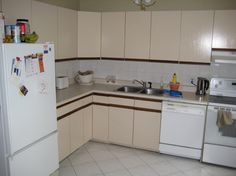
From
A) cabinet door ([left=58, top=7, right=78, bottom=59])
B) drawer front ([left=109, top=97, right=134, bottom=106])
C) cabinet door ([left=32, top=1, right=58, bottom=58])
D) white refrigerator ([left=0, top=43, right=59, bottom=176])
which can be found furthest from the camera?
drawer front ([left=109, top=97, right=134, bottom=106])

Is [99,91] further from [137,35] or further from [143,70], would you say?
[137,35]

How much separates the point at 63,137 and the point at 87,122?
2.18 feet

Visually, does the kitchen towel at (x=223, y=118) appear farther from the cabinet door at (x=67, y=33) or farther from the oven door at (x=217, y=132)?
the cabinet door at (x=67, y=33)

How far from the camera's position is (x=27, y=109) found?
2098mm

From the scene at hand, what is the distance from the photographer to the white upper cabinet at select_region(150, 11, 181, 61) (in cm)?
341

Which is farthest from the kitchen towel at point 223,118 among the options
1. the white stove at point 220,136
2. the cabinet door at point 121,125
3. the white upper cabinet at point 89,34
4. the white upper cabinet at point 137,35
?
the white upper cabinet at point 89,34

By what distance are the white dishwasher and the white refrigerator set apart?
1.62 meters

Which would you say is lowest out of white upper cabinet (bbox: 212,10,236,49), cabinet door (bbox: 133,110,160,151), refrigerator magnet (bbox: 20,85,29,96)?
cabinet door (bbox: 133,110,160,151)

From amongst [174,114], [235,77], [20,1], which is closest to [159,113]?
[174,114]

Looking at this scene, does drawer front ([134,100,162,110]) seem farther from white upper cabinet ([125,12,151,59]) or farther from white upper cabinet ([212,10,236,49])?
white upper cabinet ([212,10,236,49])

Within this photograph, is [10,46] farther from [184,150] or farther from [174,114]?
[184,150]

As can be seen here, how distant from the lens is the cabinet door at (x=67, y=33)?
10.9ft

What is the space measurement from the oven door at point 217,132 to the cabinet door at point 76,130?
1782mm

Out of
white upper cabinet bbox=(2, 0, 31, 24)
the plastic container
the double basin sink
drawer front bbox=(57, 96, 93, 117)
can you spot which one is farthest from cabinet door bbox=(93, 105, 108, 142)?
white upper cabinet bbox=(2, 0, 31, 24)
